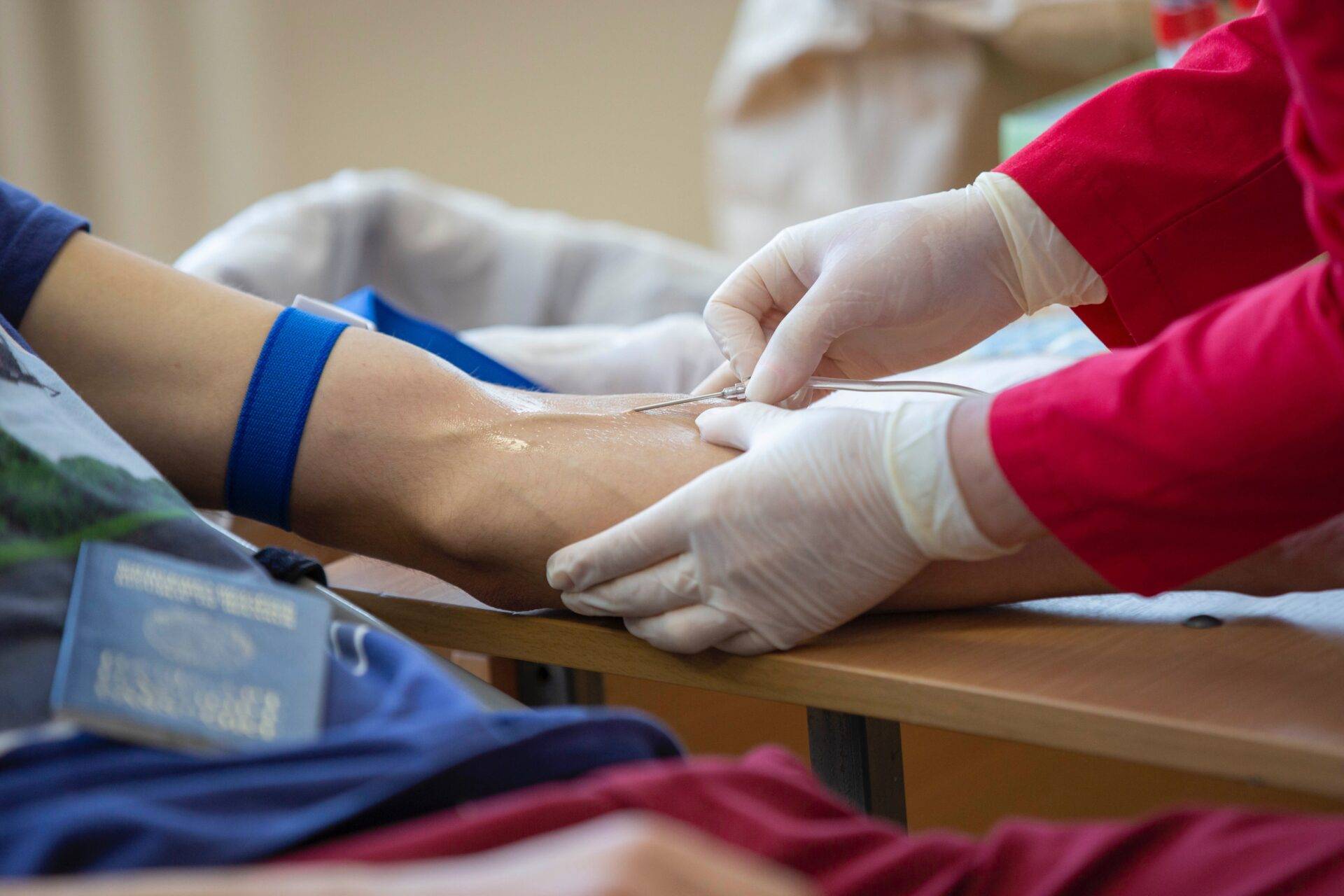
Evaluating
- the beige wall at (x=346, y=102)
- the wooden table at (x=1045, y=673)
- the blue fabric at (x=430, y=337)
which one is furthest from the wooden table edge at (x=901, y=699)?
the beige wall at (x=346, y=102)

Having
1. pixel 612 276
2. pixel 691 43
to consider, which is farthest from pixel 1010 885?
pixel 691 43

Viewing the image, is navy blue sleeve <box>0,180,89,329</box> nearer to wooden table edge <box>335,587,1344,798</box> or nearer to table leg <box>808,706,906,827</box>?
wooden table edge <box>335,587,1344,798</box>

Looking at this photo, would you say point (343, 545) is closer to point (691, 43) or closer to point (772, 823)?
point (772, 823)

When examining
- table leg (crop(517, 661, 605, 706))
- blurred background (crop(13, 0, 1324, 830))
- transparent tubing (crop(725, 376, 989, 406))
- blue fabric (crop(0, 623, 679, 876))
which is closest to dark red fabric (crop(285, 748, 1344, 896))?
blue fabric (crop(0, 623, 679, 876))

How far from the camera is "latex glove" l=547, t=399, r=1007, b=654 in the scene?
2.60ft

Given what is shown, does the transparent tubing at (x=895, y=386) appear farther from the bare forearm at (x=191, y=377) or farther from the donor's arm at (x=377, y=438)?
the bare forearm at (x=191, y=377)

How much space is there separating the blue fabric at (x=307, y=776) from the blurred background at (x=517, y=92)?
2.33m

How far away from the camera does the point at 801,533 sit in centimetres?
81

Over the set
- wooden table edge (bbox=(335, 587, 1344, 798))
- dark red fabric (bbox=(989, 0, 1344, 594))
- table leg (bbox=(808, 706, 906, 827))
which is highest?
dark red fabric (bbox=(989, 0, 1344, 594))

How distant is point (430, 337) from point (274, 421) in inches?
14.0

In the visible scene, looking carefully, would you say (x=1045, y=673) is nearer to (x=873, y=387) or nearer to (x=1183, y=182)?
(x=873, y=387)

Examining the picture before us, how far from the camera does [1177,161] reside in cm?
99

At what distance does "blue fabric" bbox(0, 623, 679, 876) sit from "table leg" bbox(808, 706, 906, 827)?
0.72 feet

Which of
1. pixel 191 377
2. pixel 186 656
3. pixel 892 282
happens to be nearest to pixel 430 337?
pixel 191 377
